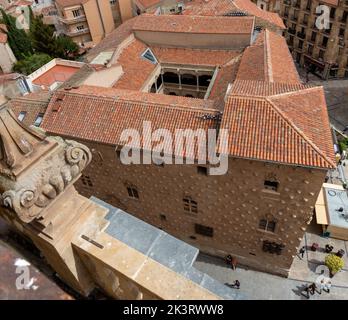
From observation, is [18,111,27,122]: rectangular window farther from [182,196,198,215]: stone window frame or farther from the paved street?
the paved street

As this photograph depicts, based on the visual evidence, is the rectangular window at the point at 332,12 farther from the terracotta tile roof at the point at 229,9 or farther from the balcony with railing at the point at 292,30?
the terracotta tile roof at the point at 229,9

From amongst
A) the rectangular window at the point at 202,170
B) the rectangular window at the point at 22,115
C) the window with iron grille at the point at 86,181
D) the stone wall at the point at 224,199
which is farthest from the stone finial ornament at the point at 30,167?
the rectangular window at the point at 22,115

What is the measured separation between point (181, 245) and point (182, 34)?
31.8 m

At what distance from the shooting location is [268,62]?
2609 cm

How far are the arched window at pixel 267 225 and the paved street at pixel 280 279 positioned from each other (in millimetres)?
5636

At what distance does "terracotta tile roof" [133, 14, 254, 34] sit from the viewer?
32.0m

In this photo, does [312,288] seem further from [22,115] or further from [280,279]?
[22,115]

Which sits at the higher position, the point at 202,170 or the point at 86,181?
the point at 202,170

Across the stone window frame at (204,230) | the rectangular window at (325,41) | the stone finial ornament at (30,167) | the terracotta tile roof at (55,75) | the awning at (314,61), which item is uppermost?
the stone finial ornament at (30,167)

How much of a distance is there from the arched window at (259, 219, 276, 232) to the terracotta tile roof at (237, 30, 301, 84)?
34.3 feet

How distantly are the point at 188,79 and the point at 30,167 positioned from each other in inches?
1265

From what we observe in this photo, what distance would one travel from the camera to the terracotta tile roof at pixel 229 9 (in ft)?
116

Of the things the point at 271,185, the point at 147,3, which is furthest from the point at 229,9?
the point at 271,185

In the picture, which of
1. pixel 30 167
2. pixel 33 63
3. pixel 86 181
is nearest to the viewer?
pixel 30 167
